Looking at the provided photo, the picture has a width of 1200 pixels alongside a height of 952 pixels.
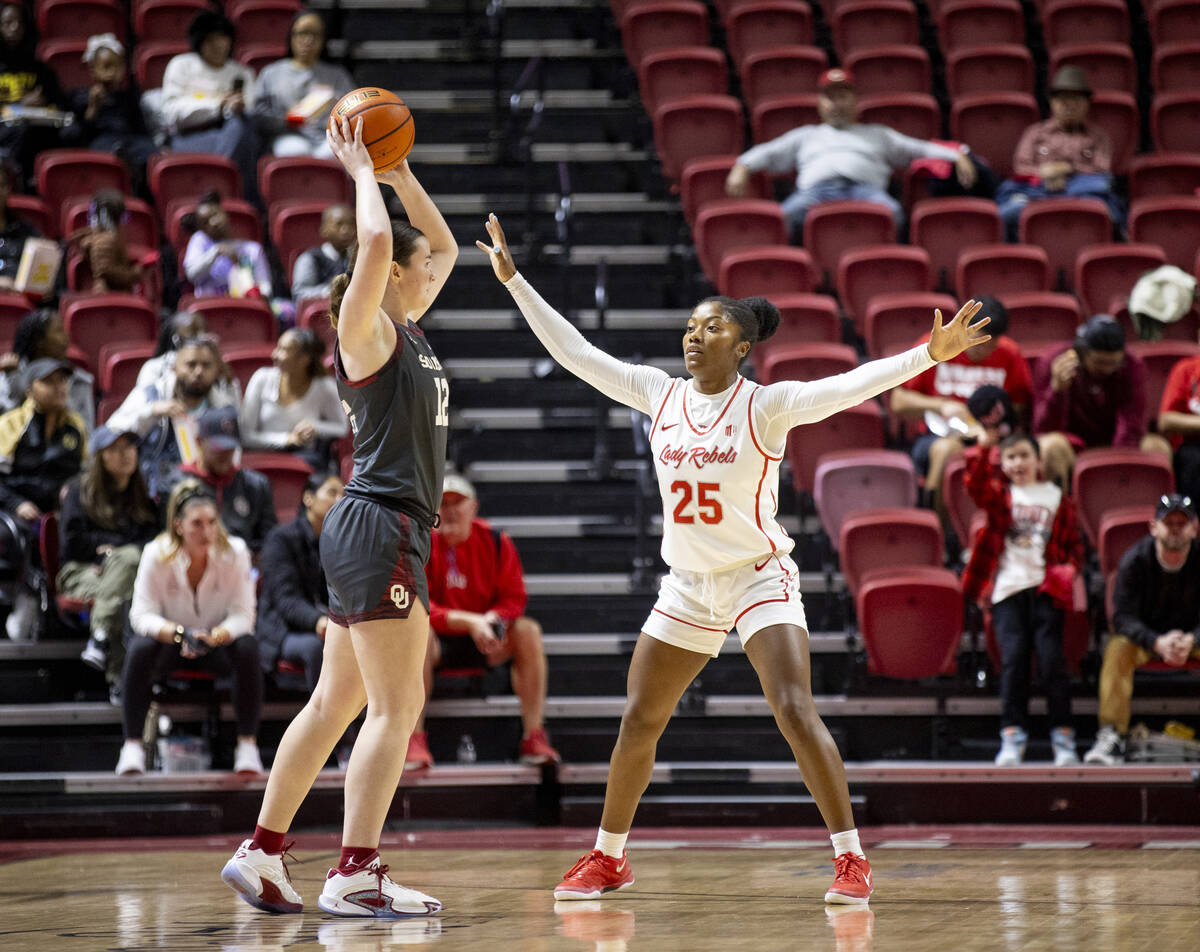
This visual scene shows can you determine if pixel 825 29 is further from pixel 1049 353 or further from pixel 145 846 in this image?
pixel 145 846

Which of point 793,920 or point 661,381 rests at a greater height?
point 661,381

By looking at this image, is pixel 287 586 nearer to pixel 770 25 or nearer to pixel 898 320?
pixel 898 320

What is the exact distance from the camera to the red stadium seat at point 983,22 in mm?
11109

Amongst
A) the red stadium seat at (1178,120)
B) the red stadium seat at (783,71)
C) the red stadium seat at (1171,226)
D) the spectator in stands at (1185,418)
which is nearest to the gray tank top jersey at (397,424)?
the spectator in stands at (1185,418)

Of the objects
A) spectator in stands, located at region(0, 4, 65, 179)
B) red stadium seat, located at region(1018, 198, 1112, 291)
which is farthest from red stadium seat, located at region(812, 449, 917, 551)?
spectator in stands, located at region(0, 4, 65, 179)

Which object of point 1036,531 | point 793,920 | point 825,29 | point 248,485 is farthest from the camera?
point 825,29

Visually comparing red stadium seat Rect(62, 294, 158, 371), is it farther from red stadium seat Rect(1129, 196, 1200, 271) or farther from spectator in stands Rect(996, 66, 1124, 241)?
red stadium seat Rect(1129, 196, 1200, 271)

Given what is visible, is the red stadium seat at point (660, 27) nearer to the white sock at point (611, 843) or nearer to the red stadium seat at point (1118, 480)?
the red stadium seat at point (1118, 480)

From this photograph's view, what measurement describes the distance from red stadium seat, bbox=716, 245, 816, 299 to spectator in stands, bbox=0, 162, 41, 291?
3989 mm

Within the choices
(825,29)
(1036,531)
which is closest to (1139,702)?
(1036,531)

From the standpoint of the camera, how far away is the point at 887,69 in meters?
10.8

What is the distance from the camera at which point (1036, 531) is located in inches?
272

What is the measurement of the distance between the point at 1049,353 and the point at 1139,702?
190cm

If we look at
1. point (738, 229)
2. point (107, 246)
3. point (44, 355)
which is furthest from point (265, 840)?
point (738, 229)
